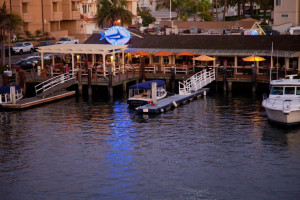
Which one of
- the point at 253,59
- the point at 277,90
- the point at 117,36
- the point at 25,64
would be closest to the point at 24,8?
the point at 25,64

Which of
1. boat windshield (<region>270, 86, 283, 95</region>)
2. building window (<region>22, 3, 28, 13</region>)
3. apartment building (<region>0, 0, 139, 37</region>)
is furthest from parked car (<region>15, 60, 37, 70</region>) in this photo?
boat windshield (<region>270, 86, 283, 95</region>)

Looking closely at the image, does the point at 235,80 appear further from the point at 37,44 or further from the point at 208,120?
the point at 37,44

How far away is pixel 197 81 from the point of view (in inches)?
2751

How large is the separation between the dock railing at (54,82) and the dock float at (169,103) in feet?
43.7

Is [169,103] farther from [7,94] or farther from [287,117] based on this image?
[7,94]

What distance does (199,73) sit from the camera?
7244 centimetres

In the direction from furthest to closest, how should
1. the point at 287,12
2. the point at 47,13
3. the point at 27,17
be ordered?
the point at 47,13
the point at 287,12
the point at 27,17

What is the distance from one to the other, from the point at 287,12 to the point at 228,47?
4601 centimetres

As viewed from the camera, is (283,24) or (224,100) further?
(283,24)

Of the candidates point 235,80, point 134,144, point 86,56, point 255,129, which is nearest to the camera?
point 134,144

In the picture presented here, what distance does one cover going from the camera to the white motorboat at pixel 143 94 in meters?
59.8

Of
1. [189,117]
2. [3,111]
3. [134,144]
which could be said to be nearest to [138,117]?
[189,117]

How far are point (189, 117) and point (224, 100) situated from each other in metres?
10.6

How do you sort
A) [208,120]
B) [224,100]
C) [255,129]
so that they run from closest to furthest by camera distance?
1. [255,129]
2. [208,120]
3. [224,100]
